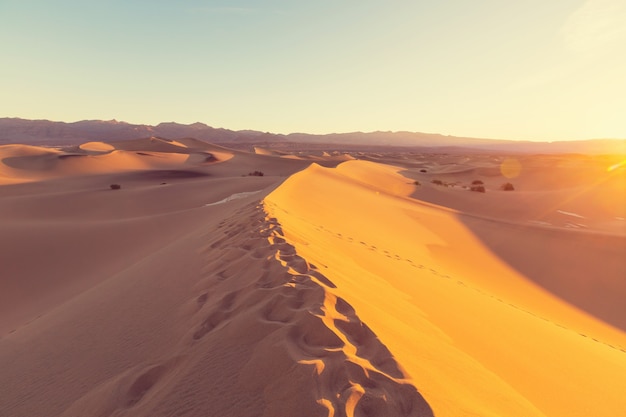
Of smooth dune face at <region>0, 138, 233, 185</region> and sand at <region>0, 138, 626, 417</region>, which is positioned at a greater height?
sand at <region>0, 138, 626, 417</region>

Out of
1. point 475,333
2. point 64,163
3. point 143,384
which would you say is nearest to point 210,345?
point 143,384

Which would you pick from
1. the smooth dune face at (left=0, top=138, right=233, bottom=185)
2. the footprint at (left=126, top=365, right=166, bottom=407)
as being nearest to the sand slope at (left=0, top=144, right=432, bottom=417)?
the footprint at (left=126, top=365, right=166, bottom=407)

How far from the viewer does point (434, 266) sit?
805 cm

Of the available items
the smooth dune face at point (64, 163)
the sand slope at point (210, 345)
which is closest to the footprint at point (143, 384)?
the sand slope at point (210, 345)

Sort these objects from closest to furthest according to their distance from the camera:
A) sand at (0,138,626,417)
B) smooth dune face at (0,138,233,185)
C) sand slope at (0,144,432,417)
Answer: sand slope at (0,144,432,417) < sand at (0,138,626,417) < smooth dune face at (0,138,233,185)

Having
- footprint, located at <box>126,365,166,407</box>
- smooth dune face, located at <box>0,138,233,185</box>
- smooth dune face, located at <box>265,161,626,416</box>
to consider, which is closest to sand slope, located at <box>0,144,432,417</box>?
footprint, located at <box>126,365,166,407</box>

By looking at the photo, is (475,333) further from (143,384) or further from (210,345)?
(143,384)

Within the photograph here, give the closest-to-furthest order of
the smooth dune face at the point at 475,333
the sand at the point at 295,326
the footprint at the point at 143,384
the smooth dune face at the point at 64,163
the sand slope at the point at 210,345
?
the sand slope at the point at 210,345 < the sand at the point at 295,326 < the footprint at the point at 143,384 < the smooth dune face at the point at 475,333 < the smooth dune face at the point at 64,163

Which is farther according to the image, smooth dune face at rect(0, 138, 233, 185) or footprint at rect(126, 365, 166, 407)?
smooth dune face at rect(0, 138, 233, 185)

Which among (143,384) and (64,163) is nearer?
(143,384)

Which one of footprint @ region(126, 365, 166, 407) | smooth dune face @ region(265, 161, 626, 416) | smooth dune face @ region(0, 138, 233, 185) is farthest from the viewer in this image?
smooth dune face @ region(0, 138, 233, 185)

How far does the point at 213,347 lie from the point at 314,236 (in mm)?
3862

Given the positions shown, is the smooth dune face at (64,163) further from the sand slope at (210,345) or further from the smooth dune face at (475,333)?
the smooth dune face at (475,333)

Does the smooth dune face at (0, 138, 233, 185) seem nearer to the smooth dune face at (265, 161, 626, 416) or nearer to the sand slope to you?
the sand slope
